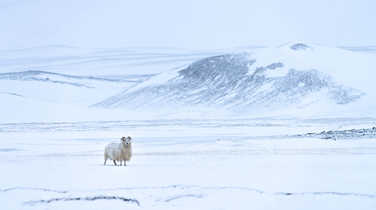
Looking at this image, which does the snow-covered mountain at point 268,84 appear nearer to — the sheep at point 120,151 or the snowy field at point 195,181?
the snowy field at point 195,181

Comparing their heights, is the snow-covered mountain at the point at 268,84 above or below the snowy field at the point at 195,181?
above

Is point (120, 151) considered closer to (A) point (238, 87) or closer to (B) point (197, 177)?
(B) point (197, 177)

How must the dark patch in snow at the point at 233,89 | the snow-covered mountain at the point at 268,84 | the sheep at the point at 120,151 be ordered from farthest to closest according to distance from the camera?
1. the dark patch in snow at the point at 233,89
2. the snow-covered mountain at the point at 268,84
3. the sheep at the point at 120,151

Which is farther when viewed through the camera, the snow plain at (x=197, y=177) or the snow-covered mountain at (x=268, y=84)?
the snow-covered mountain at (x=268, y=84)

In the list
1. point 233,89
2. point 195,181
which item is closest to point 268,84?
point 233,89

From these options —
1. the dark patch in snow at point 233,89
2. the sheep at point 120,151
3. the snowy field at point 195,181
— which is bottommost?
the snowy field at point 195,181

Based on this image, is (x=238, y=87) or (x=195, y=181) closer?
(x=195, y=181)

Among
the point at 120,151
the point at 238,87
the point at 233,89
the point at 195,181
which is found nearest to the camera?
the point at 195,181

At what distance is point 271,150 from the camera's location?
14.8 m

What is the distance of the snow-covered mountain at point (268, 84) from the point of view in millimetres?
69375

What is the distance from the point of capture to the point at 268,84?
253 ft

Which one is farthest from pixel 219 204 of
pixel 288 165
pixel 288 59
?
pixel 288 59

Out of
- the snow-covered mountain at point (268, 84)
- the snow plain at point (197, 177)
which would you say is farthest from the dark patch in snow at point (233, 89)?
the snow plain at point (197, 177)

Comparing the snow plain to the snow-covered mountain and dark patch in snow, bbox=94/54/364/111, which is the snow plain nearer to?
the snow-covered mountain
